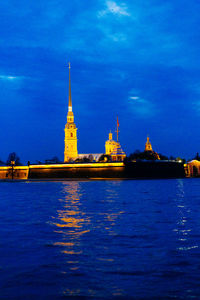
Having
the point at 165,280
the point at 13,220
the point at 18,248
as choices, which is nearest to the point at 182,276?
the point at 165,280

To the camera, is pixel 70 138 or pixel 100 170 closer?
pixel 100 170

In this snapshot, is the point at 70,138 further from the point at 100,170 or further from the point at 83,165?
the point at 100,170

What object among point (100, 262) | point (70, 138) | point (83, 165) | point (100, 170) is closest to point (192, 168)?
point (100, 170)

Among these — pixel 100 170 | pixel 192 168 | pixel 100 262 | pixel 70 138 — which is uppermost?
pixel 70 138

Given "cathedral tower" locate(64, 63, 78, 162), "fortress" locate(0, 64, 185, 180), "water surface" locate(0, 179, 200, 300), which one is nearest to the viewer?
"water surface" locate(0, 179, 200, 300)

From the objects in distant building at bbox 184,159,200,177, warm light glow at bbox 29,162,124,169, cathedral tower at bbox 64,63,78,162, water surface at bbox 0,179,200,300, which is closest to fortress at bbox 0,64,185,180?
warm light glow at bbox 29,162,124,169

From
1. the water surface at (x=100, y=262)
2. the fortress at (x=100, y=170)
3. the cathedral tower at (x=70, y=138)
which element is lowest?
the water surface at (x=100, y=262)

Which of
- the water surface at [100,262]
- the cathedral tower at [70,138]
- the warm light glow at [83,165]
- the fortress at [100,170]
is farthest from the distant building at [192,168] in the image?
the water surface at [100,262]

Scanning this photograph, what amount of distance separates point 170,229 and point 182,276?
7.74 metres

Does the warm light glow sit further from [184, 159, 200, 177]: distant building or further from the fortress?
[184, 159, 200, 177]: distant building

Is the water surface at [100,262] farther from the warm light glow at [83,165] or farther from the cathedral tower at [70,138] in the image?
the cathedral tower at [70,138]

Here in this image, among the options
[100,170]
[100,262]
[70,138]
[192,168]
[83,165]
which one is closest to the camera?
[100,262]

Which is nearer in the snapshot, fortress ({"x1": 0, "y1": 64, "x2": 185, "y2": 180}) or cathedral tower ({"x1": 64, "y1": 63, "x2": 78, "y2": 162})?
fortress ({"x1": 0, "y1": 64, "x2": 185, "y2": 180})

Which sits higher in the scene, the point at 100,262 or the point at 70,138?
the point at 70,138
